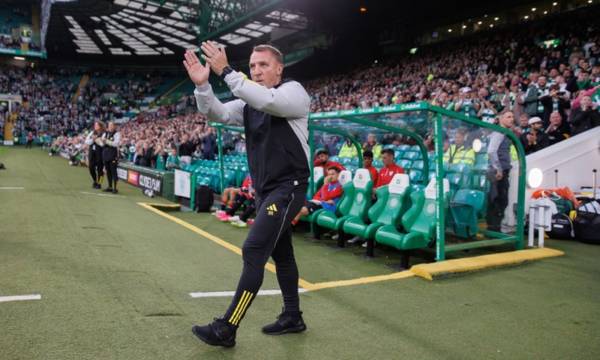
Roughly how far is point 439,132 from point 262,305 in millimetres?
2614

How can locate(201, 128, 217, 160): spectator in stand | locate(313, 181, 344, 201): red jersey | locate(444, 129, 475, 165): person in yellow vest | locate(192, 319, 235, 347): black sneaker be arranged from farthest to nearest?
locate(201, 128, 217, 160): spectator in stand, locate(313, 181, 344, 201): red jersey, locate(444, 129, 475, 165): person in yellow vest, locate(192, 319, 235, 347): black sneaker

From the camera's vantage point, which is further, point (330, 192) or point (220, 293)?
point (330, 192)

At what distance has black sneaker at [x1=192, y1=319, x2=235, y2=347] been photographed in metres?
2.67

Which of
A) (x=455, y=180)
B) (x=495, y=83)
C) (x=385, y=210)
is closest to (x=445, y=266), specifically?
(x=455, y=180)

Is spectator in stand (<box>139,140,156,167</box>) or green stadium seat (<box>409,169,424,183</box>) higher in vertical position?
spectator in stand (<box>139,140,156,167</box>)

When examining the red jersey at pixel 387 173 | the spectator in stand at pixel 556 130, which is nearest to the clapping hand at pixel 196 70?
the red jersey at pixel 387 173

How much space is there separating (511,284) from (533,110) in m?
6.61

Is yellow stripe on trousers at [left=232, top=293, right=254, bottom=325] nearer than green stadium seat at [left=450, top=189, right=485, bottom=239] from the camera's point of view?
Yes

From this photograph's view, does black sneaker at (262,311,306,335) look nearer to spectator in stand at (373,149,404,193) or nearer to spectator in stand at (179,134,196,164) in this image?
spectator in stand at (373,149,404,193)

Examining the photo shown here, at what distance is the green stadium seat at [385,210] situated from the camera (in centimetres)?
541

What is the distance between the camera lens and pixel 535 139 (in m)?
8.16

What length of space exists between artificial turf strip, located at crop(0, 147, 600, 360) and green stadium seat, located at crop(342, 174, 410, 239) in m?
0.35

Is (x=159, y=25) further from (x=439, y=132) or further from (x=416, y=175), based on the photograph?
(x=439, y=132)

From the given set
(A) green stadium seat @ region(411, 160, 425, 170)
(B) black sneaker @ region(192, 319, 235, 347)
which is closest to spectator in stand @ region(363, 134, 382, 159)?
(A) green stadium seat @ region(411, 160, 425, 170)
